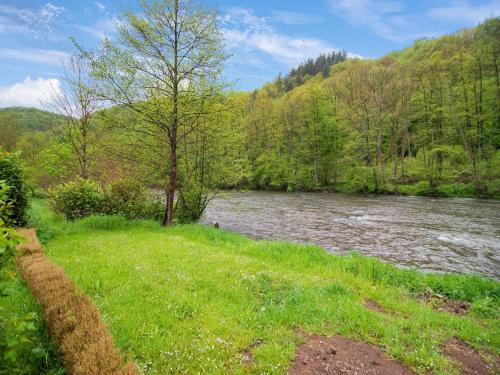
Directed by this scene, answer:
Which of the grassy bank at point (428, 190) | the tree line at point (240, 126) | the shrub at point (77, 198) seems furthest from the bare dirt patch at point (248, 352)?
the grassy bank at point (428, 190)

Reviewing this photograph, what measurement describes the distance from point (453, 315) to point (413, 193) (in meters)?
36.2

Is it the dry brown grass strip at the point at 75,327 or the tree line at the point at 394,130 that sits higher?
the tree line at the point at 394,130

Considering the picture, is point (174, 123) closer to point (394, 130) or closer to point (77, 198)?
point (77, 198)

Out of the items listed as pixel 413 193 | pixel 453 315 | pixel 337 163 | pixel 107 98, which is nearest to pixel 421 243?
pixel 453 315

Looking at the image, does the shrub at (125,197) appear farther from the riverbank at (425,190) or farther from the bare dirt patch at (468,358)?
the bare dirt patch at (468,358)

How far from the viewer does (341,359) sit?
16.9 ft

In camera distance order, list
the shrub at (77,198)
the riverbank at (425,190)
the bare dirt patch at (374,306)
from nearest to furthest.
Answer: the bare dirt patch at (374,306), the shrub at (77,198), the riverbank at (425,190)

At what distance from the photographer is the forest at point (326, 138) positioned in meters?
16.9

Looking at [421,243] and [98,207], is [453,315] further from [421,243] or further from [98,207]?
[98,207]

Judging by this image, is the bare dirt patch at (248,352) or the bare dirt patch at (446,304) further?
the bare dirt patch at (446,304)

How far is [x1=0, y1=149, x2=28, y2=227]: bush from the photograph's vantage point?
35.5ft

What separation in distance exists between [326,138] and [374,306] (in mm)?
47576

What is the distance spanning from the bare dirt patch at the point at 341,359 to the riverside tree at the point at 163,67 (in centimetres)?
1209

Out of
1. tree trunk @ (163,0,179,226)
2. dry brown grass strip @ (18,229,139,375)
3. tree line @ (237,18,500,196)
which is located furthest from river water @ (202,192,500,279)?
dry brown grass strip @ (18,229,139,375)
